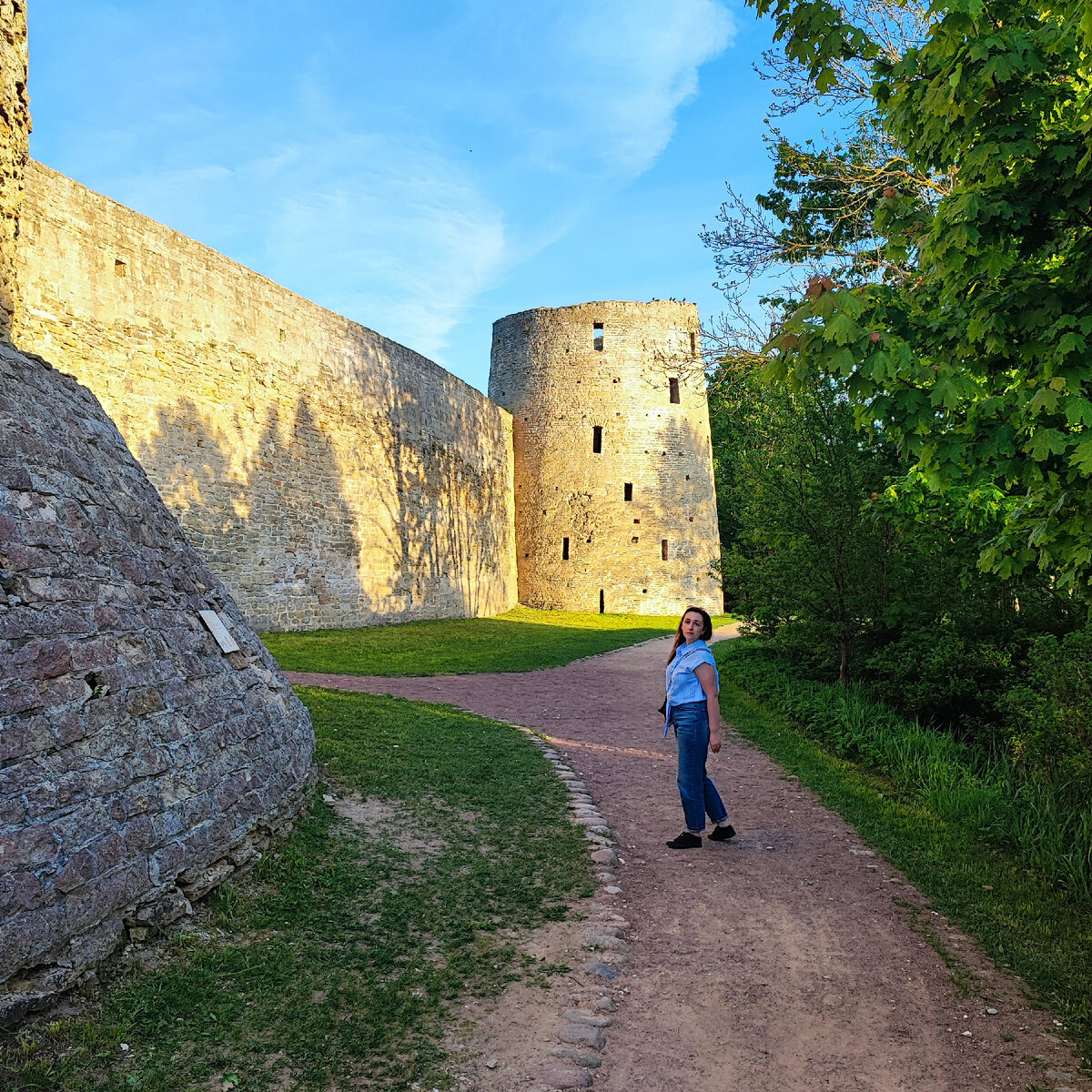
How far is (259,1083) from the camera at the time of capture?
2.70m

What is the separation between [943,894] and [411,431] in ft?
→ 58.6

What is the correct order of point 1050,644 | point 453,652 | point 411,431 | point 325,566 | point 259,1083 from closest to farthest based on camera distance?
point 259,1083, point 1050,644, point 453,652, point 325,566, point 411,431

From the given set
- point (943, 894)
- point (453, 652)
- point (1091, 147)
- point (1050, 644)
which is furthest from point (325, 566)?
point (1091, 147)

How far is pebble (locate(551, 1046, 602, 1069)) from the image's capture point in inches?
116

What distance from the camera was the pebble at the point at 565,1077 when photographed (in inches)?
Result: 111

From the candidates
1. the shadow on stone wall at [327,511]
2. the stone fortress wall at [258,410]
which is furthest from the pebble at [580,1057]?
the shadow on stone wall at [327,511]

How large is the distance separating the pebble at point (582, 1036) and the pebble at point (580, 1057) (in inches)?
1.8

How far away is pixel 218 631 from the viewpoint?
15.8ft

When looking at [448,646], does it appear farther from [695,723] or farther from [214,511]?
[695,723]

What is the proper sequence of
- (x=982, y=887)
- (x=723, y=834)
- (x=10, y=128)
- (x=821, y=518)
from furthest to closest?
1. (x=821, y=518)
2. (x=723, y=834)
3. (x=10, y=128)
4. (x=982, y=887)

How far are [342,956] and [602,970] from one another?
113cm

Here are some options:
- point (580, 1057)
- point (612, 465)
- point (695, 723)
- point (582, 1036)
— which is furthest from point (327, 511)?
point (580, 1057)

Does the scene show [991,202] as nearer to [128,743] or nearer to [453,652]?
[128,743]

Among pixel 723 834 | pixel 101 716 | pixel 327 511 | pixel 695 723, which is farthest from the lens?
pixel 327 511
